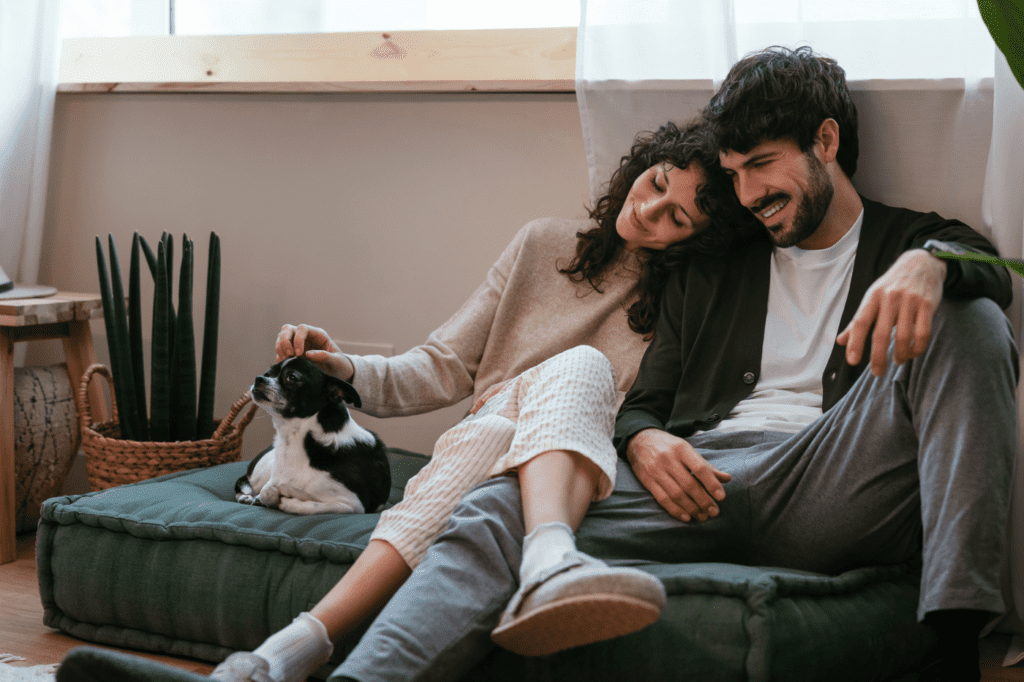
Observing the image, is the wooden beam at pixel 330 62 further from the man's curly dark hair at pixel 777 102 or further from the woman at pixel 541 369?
the man's curly dark hair at pixel 777 102

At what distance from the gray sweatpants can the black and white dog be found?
1.42ft

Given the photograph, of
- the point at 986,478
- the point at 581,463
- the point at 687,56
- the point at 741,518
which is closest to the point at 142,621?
the point at 581,463

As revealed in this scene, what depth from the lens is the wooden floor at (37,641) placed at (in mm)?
1311

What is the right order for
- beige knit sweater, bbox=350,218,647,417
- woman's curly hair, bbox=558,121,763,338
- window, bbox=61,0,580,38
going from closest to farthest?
woman's curly hair, bbox=558,121,763,338 < beige knit sweater, bbox=350,218,647,417 < window, bbox=61,0,580,38

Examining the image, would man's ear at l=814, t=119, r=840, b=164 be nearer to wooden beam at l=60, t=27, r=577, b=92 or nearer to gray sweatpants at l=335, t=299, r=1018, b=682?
gray sweatpants at l=335, t=299, r=1018, b=682

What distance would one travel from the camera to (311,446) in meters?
1.44

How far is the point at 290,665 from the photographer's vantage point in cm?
96

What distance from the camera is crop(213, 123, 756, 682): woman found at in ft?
3.36

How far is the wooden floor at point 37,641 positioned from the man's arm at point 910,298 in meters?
0.72

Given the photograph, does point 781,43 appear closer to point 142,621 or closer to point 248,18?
point 248,18

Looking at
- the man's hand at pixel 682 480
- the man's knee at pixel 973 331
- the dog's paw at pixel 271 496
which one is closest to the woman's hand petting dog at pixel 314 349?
the dog's paw at pixel 271 496

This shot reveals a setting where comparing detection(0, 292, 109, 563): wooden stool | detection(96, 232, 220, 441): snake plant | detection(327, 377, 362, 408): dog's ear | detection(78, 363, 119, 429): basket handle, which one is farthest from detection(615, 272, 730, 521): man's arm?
detection(0, 292, 109, 563): wooden stool

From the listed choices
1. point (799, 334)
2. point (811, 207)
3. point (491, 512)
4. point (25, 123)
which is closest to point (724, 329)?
point (799, 334)

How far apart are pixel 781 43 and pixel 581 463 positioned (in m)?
1.04
